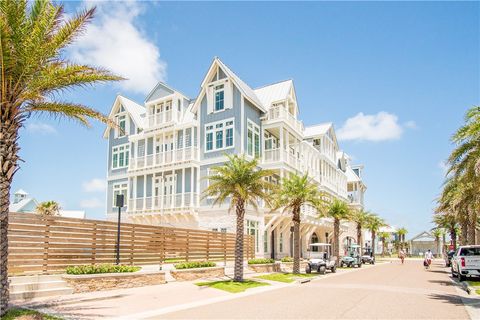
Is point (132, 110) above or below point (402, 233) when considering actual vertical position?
above

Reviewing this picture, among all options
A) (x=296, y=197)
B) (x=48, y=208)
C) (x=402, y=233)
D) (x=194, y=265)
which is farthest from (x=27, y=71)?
(x=402, y=233)

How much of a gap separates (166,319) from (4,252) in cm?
441

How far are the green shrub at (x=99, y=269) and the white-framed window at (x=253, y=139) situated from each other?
1601cm

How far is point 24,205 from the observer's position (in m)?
54.7

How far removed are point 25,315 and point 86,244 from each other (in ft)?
20.3

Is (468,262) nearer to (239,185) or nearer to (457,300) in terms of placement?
(457,300)

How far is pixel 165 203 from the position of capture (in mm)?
33844

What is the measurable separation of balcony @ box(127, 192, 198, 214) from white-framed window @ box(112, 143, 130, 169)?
14.7 feet

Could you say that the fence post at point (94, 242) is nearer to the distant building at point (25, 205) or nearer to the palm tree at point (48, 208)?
the palm tree at point (48, 208)

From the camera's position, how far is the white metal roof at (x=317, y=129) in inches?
1868

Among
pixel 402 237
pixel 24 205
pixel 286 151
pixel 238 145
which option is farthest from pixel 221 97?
pixel 402 237

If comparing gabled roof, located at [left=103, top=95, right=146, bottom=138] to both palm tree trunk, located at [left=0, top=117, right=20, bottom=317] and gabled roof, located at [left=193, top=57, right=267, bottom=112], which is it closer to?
gabled roof, located at [left=193, top=57, right=267, bottom=112]

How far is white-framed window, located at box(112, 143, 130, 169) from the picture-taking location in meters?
38.6

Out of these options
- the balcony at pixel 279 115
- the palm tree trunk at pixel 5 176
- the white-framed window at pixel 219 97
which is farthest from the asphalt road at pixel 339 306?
the white-framed window at pixel 219 97
